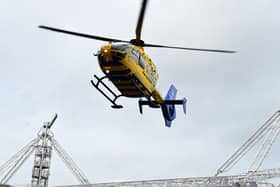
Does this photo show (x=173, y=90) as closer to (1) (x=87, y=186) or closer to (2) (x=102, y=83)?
(2) (x=102, y=83)

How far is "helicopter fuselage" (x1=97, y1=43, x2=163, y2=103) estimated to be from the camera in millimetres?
20422

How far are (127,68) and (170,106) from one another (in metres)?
8.03

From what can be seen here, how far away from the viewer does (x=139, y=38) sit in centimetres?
2167

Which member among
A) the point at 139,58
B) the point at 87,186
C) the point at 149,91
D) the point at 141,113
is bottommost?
the point at 87,186

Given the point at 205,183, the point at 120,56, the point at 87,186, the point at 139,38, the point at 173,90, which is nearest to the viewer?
the point at 120,56

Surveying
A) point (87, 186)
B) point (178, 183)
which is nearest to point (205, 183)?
point (178, 183)

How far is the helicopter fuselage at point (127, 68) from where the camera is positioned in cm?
2042

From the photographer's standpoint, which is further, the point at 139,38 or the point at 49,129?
the point at 49,129

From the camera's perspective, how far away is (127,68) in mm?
20562

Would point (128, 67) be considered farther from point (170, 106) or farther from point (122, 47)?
point (170, 106)

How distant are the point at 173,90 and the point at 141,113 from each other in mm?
6436

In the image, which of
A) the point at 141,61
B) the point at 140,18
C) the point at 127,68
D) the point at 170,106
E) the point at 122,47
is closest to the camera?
the point at 140,18

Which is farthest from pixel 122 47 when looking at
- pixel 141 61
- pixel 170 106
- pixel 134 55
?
pixel 170 106

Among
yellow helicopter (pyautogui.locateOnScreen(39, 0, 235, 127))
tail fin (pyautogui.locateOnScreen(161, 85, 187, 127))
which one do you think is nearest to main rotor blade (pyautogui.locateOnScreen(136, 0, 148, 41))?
yellow helicopter (pyautogui.locateOnScreen(39, 0, 235, 127))
